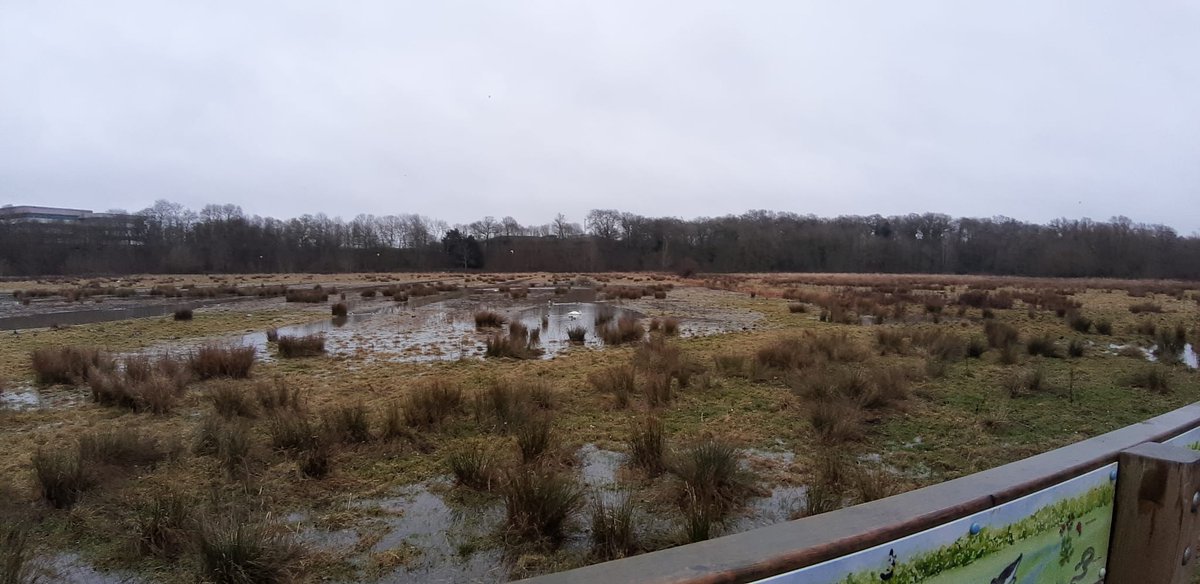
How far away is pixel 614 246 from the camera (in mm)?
114688

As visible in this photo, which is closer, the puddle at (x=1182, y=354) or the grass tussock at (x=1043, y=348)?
the puddle at (x=1182, y=354)

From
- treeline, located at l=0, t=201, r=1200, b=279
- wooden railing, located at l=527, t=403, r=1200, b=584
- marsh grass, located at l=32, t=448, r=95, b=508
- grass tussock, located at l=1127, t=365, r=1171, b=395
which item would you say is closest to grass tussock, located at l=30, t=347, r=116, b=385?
marsh grass, located at l=32, t=448, r=95, b=508

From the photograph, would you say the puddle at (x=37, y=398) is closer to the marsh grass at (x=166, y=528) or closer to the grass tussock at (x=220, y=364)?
the grass tussock at (x=220, y=364)

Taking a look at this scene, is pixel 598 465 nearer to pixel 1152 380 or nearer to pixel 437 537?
pixel 437 537

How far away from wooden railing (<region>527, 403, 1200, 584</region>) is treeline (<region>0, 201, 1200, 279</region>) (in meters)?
76.4

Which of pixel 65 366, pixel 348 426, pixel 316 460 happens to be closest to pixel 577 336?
pixel 348 426

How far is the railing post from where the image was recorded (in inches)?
78.7

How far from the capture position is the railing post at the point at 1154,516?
200cm

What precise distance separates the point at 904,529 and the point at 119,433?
7.21 m

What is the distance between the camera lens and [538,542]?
4035mm

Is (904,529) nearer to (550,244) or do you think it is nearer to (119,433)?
(119,433)

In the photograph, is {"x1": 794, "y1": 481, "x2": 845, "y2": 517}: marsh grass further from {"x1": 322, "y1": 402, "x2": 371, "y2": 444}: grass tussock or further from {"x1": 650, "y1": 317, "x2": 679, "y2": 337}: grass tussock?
{"x1": 650, "y1": 317, "x2": 679, "y2": 337}: grass tussock

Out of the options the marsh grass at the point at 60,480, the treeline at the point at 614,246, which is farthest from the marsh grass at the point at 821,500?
the treeline at the point at 614,246

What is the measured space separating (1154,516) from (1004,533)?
2.80 feet
